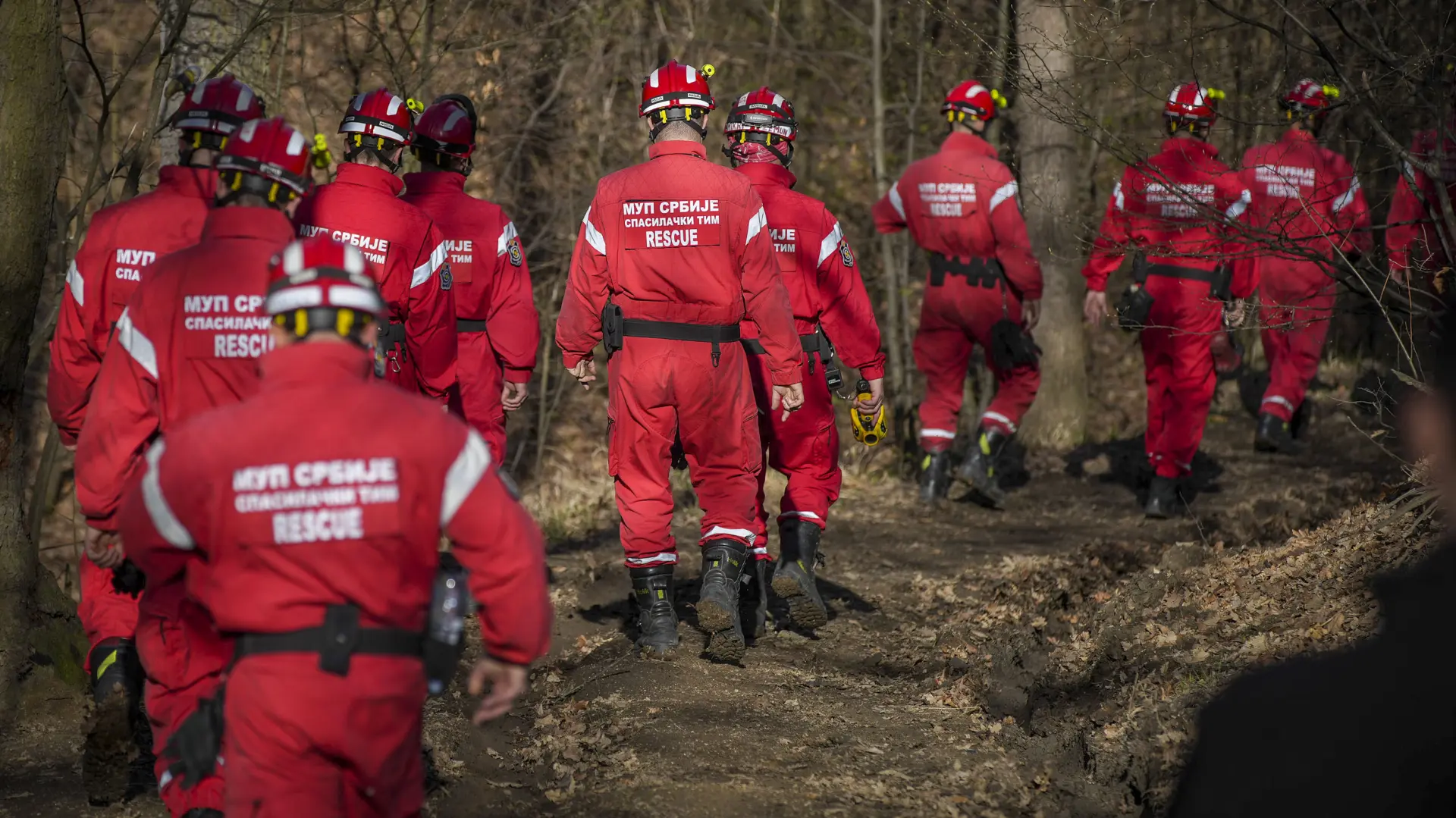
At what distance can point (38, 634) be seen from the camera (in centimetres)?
616

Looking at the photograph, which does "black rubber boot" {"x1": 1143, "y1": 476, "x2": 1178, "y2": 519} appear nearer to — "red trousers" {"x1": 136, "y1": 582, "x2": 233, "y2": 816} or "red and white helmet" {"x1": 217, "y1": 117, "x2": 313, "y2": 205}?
"red and white helmet" {"x1": 217, "y1": 117, "x2": 313, "y2": 205}

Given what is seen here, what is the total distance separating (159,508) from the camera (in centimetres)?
348

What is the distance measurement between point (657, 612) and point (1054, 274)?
23.9 feet

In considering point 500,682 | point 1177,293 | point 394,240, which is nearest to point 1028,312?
point 1177,293

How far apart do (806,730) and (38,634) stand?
3202mm

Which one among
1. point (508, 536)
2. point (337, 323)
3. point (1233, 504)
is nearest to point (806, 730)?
point (508, 536)

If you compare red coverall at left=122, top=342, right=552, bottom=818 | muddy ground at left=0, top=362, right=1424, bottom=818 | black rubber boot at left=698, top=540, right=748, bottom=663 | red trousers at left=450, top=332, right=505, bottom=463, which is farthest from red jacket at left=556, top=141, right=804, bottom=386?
red coverall at left=122, top=342, right=552, bottom=818

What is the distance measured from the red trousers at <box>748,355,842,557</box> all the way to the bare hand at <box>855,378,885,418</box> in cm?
14

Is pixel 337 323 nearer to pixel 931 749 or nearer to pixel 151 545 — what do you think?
pixel 151 545

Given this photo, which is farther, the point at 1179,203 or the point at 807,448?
the point at 1179,203

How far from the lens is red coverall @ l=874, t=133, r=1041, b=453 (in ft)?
32.2

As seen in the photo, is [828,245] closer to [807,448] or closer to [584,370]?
[807,448]

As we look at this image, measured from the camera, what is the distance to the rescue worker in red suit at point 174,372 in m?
4.55

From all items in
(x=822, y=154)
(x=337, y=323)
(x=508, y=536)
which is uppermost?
(x=822, y=154)
